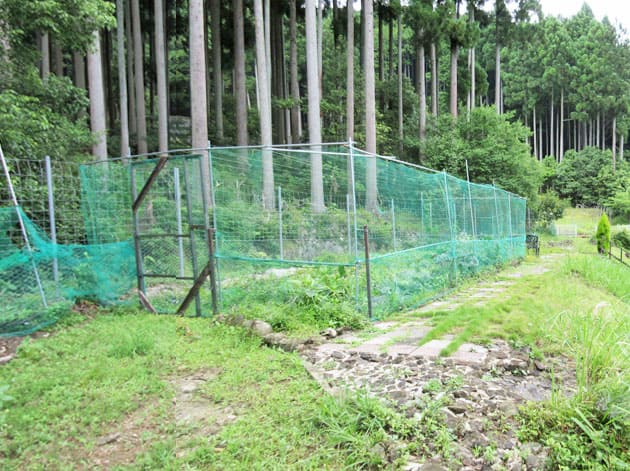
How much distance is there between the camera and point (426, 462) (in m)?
Answer: 2.32

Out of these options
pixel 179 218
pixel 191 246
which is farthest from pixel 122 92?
pixel 191 246

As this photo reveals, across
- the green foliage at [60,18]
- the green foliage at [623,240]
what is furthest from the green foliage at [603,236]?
the green foliage at [60,18]

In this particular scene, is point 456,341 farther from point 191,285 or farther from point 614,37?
point 614,37

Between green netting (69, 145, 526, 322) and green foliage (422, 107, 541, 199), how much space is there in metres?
Result: 13.9

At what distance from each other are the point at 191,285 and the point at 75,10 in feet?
15.3

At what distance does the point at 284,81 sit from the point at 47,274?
19982mm

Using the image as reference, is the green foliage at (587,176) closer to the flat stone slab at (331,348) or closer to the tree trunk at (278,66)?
the tree trunk at (278,66)

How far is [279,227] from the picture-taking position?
7.67m

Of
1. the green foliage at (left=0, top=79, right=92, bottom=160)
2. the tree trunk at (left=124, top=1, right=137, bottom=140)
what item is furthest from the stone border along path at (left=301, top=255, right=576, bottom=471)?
the tree trunk at (left=124, top=1, right=137, bottom=140)

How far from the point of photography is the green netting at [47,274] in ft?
16.4

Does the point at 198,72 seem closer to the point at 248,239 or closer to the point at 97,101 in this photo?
the point at 97,101

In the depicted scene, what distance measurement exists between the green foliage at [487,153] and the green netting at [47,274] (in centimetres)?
1855

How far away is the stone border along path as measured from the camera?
7.93 feet

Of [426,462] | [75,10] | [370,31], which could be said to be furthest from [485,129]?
[426,462]
